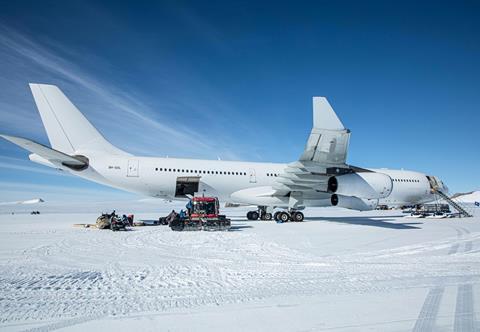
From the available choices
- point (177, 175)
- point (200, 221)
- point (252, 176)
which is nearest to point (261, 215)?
point (252, 176)

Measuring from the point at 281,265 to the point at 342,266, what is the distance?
3.82ft

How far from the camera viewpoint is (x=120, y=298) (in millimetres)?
4004

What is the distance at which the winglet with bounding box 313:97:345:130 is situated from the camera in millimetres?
12534

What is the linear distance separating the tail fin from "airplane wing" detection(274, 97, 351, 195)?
10.7m

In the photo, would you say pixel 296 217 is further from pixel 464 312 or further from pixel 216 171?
pixel 464 312

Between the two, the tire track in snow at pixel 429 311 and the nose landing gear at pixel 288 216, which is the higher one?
the nose landing gear at pixel 288 216

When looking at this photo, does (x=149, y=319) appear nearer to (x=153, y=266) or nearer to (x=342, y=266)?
(x=153, y=266)

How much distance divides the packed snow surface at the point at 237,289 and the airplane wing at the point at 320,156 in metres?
6.35

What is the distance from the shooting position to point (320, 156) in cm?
1542

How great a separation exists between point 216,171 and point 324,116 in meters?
8.14

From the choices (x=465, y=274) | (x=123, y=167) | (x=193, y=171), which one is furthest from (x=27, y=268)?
(x=193, y=171)

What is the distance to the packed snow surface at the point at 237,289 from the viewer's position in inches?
128

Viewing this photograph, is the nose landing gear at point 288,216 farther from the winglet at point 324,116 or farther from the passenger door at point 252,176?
the winglet at point 324,116

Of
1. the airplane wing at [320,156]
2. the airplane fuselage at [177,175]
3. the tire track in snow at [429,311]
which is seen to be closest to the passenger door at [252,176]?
the airplane fuselage at [177,175]
